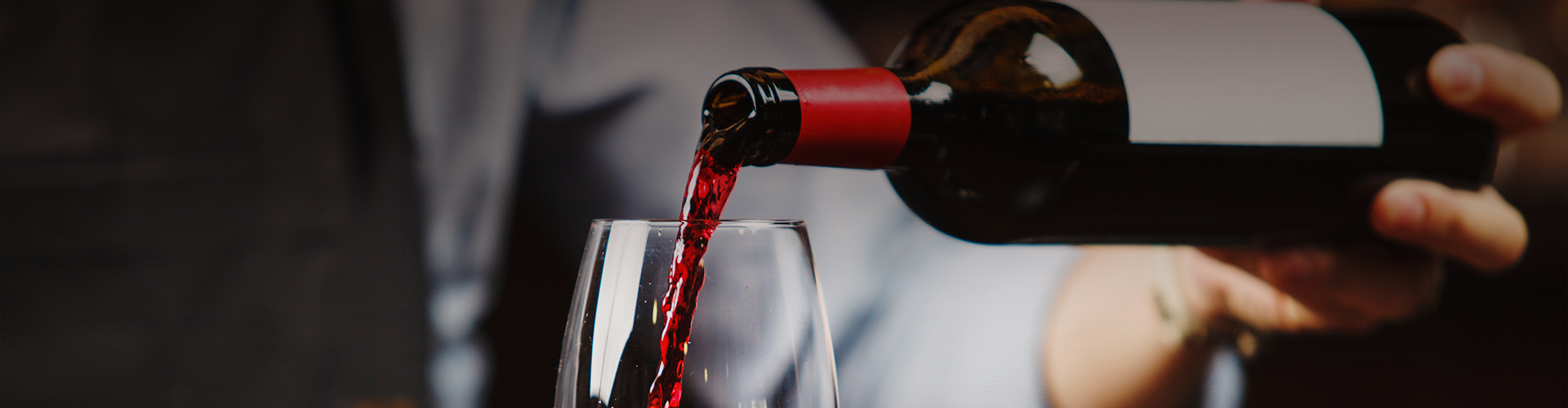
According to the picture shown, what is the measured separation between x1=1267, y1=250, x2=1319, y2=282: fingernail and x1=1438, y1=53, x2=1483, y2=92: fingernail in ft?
0.38

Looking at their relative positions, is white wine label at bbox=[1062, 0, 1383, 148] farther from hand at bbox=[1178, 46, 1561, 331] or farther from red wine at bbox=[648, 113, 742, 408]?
red wine at bbox=[648, 113, 742, 408]

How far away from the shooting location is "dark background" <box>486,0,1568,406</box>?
75 centimetres

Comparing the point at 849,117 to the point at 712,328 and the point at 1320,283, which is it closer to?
the point at 712,328

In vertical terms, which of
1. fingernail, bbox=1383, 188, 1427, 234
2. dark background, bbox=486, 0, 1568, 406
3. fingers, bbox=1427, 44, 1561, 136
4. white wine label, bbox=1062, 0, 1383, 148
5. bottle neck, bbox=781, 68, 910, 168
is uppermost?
bottle neck, bbox=781, 68, 910, 168

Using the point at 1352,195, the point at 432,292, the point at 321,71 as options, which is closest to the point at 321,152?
the point at 321,71

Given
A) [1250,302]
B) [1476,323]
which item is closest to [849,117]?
[1250,302]

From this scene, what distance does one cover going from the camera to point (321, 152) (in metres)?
0.91

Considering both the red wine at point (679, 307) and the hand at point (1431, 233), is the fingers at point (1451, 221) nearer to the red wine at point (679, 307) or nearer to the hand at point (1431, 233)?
the hand at point (1431, 233)

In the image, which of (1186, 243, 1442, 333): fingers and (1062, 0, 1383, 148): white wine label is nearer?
(1062, 0, 1383, 148): white wine label

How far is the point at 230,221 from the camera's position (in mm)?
941

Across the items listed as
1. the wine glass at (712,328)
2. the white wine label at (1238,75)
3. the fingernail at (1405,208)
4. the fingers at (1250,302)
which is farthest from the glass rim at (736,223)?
the fingers at (1250,302)

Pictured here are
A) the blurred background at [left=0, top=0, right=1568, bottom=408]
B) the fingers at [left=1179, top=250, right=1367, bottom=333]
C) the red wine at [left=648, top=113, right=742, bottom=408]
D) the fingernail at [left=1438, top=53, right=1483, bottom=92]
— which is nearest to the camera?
the red wine at [left=648, top=113, right=742, bottom=408]

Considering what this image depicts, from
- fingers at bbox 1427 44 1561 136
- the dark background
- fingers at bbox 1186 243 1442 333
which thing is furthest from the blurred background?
fingers at bbox 1427 44 1561 136

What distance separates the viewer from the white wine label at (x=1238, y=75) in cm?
38
